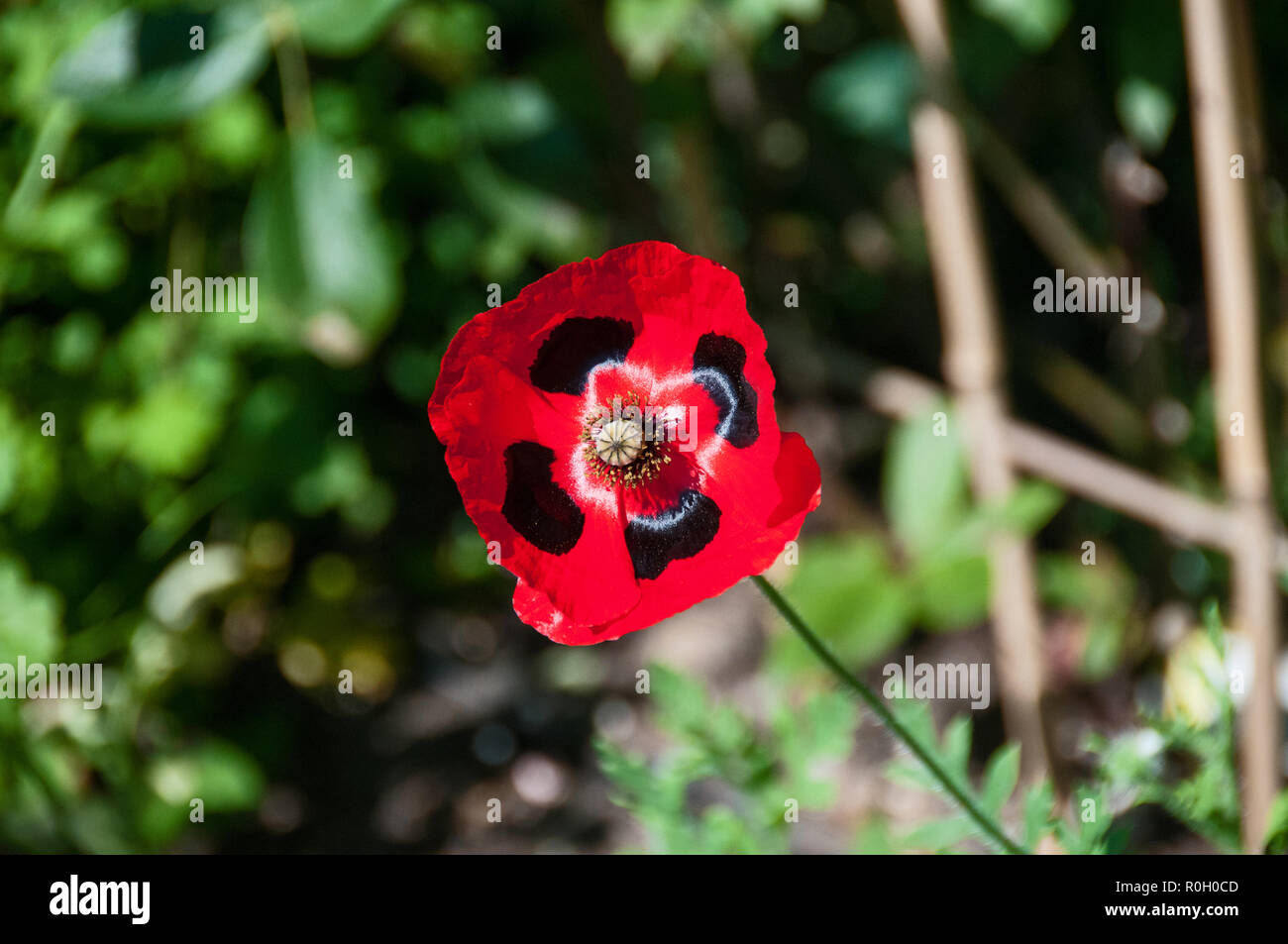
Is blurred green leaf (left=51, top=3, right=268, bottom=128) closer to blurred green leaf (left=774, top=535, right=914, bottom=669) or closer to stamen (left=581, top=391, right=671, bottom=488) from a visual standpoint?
stamen (left=581, top=391, right=671, bottom=488)

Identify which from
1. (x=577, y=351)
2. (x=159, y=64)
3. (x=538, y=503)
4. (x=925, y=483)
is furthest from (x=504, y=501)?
(x=925, y=483)

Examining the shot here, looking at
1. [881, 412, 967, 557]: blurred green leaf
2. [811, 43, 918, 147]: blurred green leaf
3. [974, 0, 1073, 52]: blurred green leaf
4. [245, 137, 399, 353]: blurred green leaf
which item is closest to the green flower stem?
[881, 412, 967, 557]: blurred green leaf

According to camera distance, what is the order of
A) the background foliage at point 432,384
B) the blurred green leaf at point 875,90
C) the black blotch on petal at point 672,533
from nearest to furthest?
1. the black blotch on petal at point 672,533
2. the background foliage at point 432,384
3. the blurred green leaf at point 875,90

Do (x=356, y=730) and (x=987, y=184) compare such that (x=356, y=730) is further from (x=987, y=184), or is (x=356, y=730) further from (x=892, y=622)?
(x=987, y=184)

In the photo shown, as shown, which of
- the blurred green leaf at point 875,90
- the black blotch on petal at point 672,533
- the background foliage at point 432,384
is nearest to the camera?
the black blotch on petal at point 672,533

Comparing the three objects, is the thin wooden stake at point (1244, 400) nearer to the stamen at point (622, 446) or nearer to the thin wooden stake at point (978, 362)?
the thin wooden stake at point (978, 362)

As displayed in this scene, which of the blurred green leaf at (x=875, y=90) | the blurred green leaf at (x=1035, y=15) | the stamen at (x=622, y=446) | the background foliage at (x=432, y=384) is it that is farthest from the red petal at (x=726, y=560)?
the blurred green leaf at (x=875, y=90)
